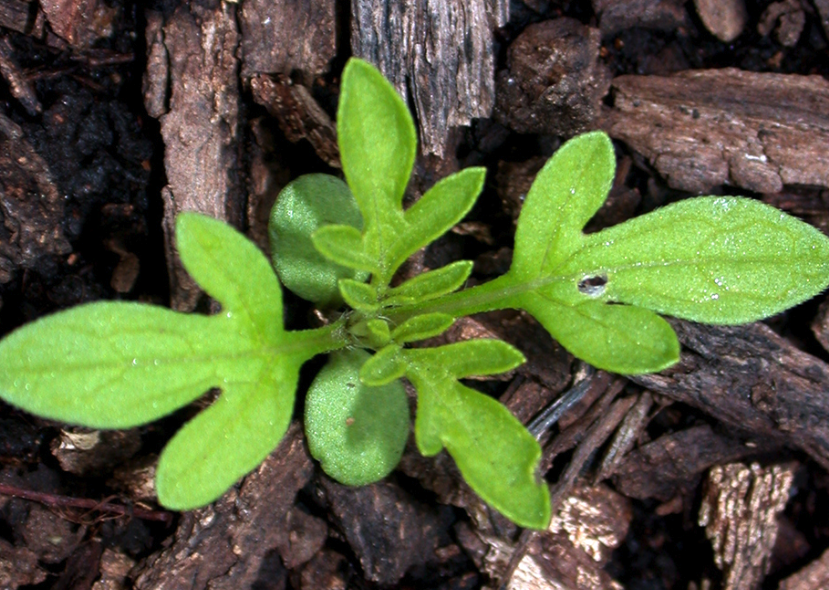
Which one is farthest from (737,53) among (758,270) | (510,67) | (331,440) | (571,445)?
(331,440)

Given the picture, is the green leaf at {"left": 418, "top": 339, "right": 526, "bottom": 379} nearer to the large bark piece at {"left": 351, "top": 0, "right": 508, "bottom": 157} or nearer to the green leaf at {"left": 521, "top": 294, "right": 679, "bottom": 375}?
the green leaf at {"left": 521, "top": 294, "right": 679, "bottom": 375}

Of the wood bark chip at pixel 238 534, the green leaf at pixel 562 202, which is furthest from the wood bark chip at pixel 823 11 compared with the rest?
the wood bark chip at pixel 238 534

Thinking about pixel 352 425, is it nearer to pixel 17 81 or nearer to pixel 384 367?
pixel 384 367

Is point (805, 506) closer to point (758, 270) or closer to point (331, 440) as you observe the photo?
point (758, 270)

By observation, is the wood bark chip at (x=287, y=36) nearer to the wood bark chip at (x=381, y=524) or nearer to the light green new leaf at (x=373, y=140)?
the light green new leaf at (x=373, y=140)

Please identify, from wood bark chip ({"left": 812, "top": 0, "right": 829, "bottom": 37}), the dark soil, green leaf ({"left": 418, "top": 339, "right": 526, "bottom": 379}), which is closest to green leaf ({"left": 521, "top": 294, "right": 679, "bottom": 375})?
green leaf ({"left": 418, "top": 339, "right": 526, "bottom": 379})

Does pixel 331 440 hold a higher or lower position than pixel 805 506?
higher
